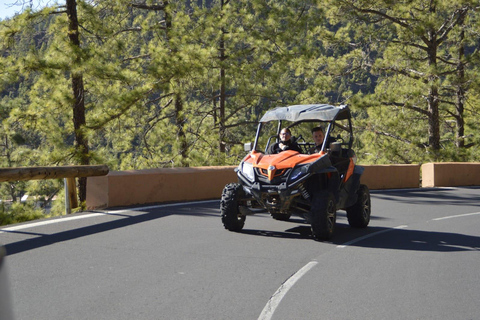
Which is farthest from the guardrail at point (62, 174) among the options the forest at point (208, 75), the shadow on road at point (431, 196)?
the shadow on road at point (431, 196)

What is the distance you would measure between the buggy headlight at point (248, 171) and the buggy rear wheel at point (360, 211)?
2188 millimetres

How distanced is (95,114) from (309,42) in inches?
391

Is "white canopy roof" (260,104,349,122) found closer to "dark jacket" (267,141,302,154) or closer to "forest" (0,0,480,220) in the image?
"dark jacket" (267,141,302,154)

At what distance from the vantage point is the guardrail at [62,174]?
1010 centimetres

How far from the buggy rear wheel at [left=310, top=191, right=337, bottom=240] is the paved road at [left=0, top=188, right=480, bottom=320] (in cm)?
19

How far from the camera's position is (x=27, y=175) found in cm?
1046

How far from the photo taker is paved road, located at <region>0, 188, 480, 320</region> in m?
5.37

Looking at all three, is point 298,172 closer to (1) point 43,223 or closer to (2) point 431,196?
(1) point 43,223

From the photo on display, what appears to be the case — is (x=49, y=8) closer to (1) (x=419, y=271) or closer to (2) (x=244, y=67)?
(2) (x=244, y=67)

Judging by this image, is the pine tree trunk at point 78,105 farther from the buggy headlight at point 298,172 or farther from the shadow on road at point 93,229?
the buggy headlight at point 298,172

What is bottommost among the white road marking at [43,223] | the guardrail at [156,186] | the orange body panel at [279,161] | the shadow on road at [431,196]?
the shadow on road at [431,196]

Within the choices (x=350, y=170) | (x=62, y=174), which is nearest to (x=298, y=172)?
(x=350, y=170)

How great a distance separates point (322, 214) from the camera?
8.88 m

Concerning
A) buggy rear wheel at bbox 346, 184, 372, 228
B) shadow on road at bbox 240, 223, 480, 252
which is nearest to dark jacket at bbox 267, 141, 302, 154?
shadow on road at bbox 240, 223, 480, 252
